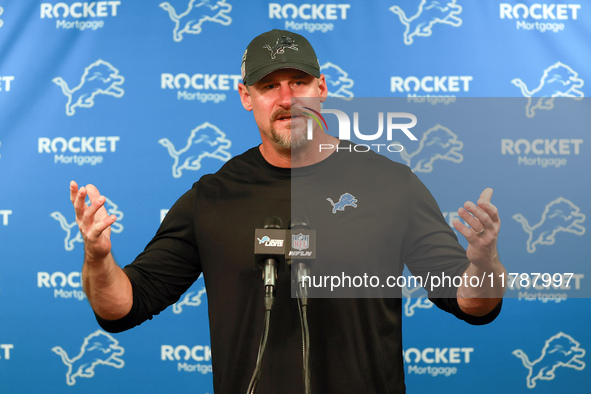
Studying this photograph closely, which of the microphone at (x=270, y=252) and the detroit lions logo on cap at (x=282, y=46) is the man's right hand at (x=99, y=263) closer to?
the microphone at (x=270, y=252)

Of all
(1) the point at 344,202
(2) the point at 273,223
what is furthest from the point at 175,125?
(2) the point at 273,223

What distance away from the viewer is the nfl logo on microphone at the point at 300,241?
92 centimetres

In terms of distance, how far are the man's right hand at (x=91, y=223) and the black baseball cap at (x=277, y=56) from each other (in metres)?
0.49

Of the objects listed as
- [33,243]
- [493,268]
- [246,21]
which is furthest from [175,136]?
[493,268]

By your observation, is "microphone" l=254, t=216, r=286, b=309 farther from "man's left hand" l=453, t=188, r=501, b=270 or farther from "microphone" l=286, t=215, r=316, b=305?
"man's left hand" l=453, t=188, r=501, b=270

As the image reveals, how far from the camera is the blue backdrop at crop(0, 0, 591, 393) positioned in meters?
2.23

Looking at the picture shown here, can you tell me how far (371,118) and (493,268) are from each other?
1.52 ft

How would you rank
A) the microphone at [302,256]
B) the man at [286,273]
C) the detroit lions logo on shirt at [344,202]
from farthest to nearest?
1. the detroit lions logo on shirt at [344,202]
2. the man at [286,273]
3. the microphone at [302,256]

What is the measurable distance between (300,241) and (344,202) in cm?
41

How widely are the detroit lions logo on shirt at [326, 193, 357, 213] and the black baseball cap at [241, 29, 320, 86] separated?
0.30m

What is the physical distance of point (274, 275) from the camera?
→ 0.90m

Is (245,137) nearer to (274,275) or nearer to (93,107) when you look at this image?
(93,107)

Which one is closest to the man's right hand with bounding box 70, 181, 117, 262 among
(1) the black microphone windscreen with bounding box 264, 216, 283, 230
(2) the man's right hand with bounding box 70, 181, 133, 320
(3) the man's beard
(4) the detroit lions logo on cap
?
(2) the man's right hand with bounding box 70, 181, 133, 320

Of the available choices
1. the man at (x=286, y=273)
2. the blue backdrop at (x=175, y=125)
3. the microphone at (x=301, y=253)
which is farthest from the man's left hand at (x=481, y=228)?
the blue backdrop at (x=175, y=125)
